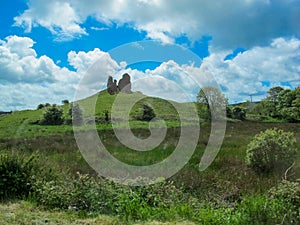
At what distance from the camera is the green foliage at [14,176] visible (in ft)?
19.5

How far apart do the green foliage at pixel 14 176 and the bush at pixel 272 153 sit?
590 cm

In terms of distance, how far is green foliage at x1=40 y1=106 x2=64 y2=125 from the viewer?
40703 millimetres

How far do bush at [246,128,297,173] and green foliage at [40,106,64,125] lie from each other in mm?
34575

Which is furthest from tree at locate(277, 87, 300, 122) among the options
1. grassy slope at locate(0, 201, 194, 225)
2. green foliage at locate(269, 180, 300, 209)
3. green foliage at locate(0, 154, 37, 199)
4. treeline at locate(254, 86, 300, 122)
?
grassy slope at locate(0, 201, 194, 225)

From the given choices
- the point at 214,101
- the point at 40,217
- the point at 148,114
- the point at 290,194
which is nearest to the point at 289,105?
the point at 148,114

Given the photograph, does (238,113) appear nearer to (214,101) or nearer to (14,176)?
(214,101)

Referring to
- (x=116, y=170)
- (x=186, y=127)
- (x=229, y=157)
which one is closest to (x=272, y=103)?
(x=186, y=127)

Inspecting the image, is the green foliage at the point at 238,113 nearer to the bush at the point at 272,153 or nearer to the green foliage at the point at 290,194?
the bush at the point at 272,153

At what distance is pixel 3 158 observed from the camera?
609 cm

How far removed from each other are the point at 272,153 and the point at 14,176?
6555mm

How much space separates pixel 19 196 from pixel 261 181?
5.31 metres

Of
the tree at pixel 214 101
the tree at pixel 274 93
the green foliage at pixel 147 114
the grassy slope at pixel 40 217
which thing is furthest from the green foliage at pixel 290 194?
the tree at pixel 274 93

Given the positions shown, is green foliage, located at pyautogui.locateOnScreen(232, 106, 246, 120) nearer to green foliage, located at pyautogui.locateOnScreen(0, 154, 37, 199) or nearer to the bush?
the bush

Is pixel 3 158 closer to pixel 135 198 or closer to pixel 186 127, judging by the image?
pixel 135 198
